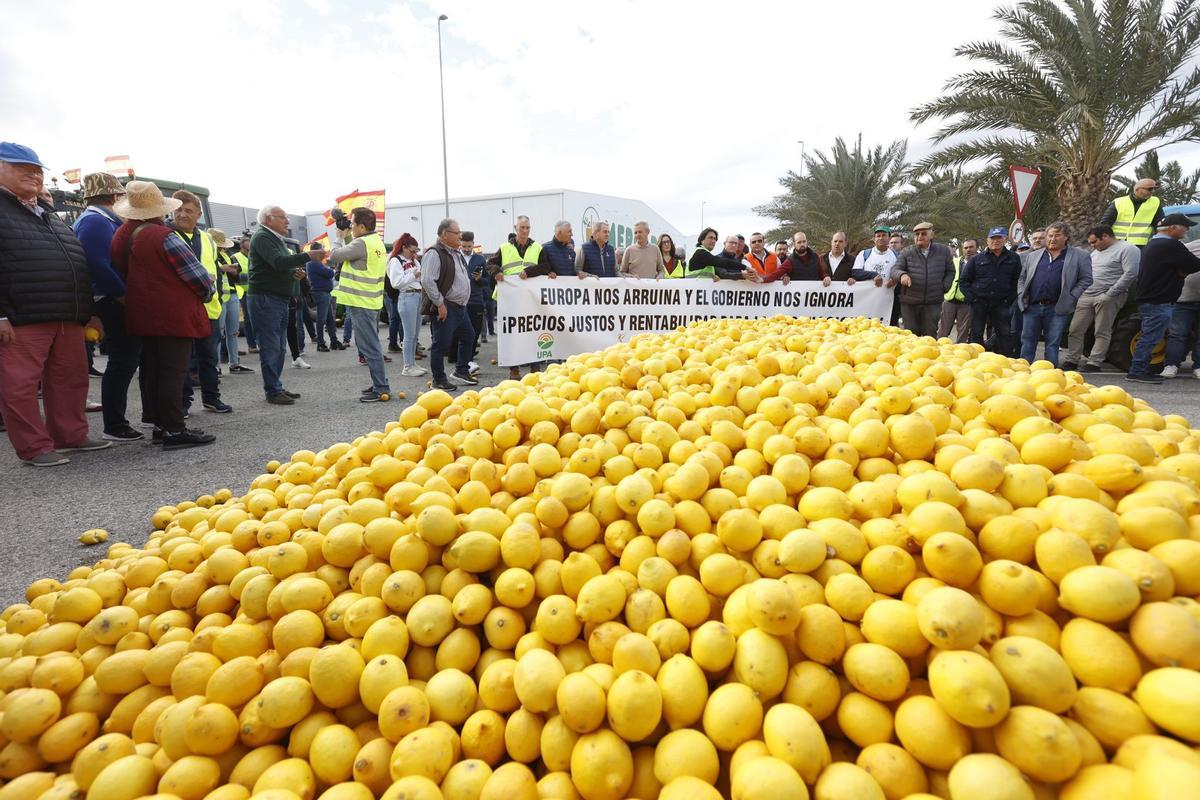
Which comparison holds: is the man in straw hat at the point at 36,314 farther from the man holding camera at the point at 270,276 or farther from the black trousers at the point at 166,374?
the man holding camera at the point at 270,276

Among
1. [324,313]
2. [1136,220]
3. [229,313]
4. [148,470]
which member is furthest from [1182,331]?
[324,313]

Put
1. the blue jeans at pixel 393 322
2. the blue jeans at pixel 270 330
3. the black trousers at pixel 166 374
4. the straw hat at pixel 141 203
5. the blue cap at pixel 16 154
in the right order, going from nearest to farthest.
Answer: the blue cap at pixel 16 154 < the straw hat at pixel 141 203 < the black trousers at pixel 166 374 < the blue jeans at pixel 270 330 < the blue jeans at pixel 393 322

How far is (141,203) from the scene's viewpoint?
430 centimetres

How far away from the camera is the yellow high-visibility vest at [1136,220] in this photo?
844 cm

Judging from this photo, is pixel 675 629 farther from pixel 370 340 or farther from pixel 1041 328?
pixel 1041 328

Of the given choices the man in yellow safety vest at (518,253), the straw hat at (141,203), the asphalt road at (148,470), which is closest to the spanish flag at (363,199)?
the man in yellow safety vest at (518,253)

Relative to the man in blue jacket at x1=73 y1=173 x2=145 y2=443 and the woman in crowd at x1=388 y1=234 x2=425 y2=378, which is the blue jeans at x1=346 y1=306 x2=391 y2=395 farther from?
the man in blue jacket at x1=73 y1=173 x2=145 y2=443

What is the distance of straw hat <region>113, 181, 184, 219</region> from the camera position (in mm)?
4230

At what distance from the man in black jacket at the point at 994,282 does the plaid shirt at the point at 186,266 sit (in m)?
9.20

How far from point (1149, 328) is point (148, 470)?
457 inches

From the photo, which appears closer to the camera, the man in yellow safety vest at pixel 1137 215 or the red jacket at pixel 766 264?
the red jacket at pixel 766 264

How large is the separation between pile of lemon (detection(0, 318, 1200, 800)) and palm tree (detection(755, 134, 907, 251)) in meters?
17.2

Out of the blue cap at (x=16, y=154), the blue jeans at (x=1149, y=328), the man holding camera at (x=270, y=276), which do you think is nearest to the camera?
the blue cap at (x=16, y=154)

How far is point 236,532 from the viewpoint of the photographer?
1987mm
